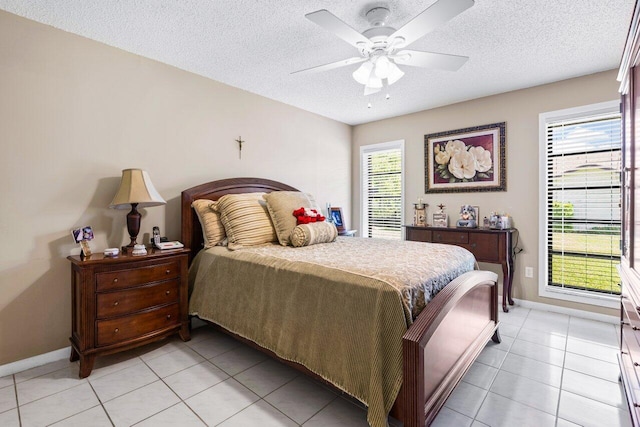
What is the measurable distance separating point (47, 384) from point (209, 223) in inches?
59.6

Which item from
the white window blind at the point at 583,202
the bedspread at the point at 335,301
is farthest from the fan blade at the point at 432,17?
the white window blind at the point at 583,202

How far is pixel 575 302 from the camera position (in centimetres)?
323

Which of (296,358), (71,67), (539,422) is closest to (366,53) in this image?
(296,358)

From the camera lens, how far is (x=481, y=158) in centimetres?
381

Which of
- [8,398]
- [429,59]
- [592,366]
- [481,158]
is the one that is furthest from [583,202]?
[8,398]

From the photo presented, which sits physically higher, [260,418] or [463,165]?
[463,165]

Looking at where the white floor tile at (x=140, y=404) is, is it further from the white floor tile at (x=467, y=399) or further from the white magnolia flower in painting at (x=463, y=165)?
the white magnolia flower in painting at (x=463, y=165)

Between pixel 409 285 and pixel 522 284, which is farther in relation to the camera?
pixel 522 284

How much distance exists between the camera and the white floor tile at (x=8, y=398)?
1.79 metres

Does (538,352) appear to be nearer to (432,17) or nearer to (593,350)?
(593,350)

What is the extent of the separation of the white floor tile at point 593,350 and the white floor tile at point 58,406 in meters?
3.43

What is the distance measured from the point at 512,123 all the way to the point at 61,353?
15.9 feet

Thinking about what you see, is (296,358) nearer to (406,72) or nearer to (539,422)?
(539,422)

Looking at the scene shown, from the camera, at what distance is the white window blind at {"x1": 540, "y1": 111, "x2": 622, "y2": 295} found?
3.05 m
